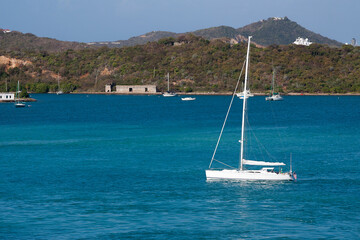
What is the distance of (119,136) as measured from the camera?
74.5 metres

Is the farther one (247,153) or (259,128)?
(259,128)

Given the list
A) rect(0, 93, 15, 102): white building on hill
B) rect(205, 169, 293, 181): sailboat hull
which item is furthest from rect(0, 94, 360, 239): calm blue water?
rect(0, 93, 15, 102): white building on hill

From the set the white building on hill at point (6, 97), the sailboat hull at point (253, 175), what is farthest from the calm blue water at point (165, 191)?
the white building on hill at point (6, 97)

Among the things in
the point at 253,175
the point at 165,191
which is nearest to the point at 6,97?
the point at 165,191

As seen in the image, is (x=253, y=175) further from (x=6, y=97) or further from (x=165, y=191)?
(x=6, y=97)

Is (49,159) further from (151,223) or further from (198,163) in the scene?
(151,223)

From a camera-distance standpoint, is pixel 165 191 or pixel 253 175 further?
pixel 253 175

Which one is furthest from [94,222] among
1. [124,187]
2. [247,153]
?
[247,153]

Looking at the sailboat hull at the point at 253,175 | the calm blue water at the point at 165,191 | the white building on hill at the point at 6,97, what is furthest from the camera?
the white building on hill at the point at 6,97

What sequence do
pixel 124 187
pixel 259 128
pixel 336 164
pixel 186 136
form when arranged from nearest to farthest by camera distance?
pixel 124 187
pixel 336 164
pixel 186 136
pixel 259 128

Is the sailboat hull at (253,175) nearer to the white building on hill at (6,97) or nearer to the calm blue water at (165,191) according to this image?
the calm blue water at (165,191)

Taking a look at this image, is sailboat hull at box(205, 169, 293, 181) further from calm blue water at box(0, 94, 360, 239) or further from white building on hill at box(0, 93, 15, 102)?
white building on hill at box(0, 93, 15, 102)

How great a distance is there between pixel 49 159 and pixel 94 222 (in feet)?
75.7

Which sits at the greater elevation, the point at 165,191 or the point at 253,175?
the point at 253,175
